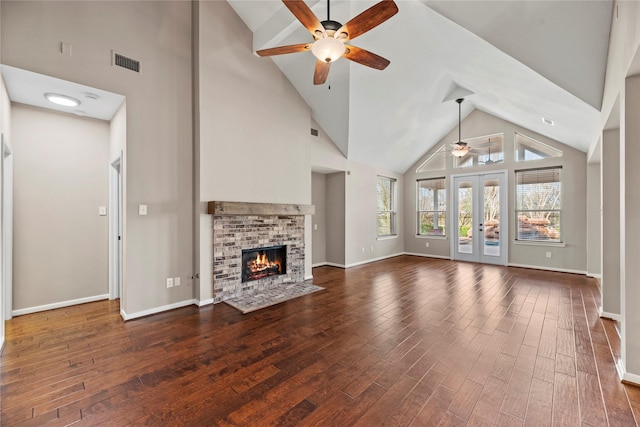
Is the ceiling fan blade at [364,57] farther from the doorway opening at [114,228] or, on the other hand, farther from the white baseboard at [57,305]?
the white baseboard at [57,305]

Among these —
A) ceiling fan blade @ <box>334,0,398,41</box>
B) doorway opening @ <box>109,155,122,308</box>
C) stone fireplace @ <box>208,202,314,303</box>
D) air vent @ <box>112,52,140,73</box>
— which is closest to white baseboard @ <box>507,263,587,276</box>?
stone fireplace @ <box>208,202,314,303</box>

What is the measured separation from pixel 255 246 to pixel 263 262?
38 centimetres

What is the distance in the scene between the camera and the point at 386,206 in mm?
8039

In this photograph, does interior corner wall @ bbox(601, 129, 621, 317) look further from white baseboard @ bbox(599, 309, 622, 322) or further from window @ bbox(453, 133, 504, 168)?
window @ bbox(453, 133, 504, 168)

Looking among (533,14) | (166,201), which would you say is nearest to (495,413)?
(533,14)

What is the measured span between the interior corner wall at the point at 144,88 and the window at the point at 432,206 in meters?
6.32

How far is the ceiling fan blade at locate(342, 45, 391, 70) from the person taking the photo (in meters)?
2.83

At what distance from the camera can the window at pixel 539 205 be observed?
6238 mm

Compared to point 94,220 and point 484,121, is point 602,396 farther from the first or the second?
point 484,121

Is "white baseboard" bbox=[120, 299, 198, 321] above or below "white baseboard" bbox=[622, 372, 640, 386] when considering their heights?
above

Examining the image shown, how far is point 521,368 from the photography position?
2352 mm

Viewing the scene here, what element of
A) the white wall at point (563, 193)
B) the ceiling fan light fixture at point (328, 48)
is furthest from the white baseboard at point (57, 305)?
the white wall at point (563, 193)

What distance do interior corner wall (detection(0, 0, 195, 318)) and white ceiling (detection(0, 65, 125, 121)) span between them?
0.09 metres

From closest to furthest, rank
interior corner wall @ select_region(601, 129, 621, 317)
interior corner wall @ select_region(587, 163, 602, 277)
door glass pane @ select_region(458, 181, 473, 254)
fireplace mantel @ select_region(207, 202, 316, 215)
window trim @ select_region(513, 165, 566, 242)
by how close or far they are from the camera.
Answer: interior corner wall @ select_region(601, 129, 621, 317)
fireplace mantel @ select_region(207, 202, 316, 215)
interior corner wall @ select_region(587, 163, 602, 277)
window trim @ select_region(513, 165, 566, 242)
door glass pane @ select_region(458, 181, 473, 254)
